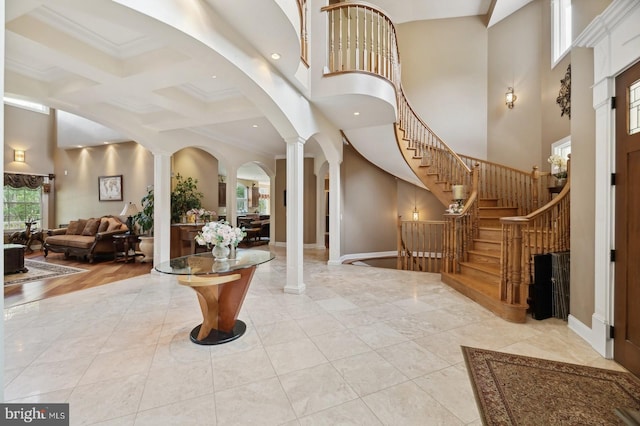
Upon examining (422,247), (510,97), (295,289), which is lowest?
(295,289)

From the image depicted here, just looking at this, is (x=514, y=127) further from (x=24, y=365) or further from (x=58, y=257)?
(x=58, y=257)

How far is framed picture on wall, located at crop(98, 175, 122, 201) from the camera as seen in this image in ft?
25.9

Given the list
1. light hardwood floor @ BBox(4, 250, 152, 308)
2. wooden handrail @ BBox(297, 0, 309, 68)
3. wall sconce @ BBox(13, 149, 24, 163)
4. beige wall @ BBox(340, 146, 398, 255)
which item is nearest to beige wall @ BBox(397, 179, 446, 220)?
beige wall @ BBox(340, 146, 398, 255)

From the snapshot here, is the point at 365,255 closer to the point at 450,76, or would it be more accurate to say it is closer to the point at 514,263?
the point at 514,263

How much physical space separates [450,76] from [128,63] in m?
7.31

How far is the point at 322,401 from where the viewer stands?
1.80 meters

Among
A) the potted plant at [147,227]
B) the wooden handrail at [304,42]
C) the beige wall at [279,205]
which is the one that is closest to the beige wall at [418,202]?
the beige wall at [279,205]

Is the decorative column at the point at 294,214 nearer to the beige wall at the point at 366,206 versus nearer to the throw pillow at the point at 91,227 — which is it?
the beige wall at the point at 366,206

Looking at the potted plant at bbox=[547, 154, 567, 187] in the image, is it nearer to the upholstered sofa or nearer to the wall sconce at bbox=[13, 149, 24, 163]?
the upholstered sofa

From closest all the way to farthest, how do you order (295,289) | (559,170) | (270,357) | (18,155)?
1. (270,357)
2. (295,289)
3. (559,170)
4. (18,155)

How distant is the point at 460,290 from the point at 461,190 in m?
2.09

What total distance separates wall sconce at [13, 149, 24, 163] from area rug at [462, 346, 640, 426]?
11.6 metres

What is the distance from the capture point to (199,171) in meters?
7.67

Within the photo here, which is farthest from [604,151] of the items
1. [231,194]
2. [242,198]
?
[242,198]
